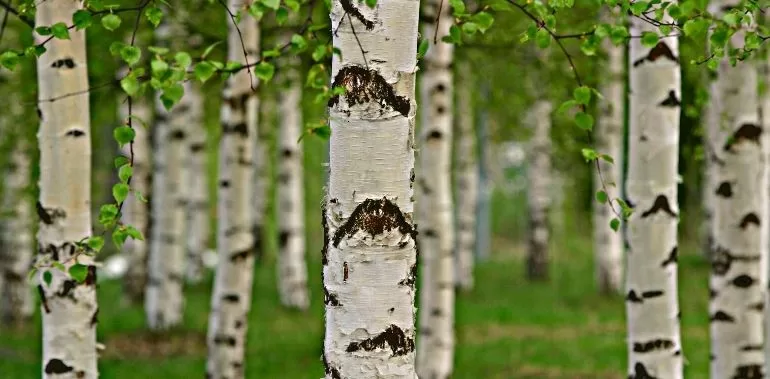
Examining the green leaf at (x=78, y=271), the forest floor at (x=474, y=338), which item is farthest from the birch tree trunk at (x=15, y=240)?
the green leaf at (x=78, y=271)

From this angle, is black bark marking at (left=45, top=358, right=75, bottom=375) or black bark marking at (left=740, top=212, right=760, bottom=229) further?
black bark marking at (left=740, top=212, right=760, bottom=229)

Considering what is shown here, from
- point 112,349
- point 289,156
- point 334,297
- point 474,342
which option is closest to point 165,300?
point 112,349

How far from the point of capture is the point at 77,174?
5.12 metres

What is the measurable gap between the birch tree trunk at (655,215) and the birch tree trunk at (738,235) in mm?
1582

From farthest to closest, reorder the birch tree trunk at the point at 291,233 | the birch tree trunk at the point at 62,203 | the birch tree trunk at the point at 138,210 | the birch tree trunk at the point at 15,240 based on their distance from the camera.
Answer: the birch tree trunk at the point at 291,233
the birch tree trunk at the point at 138,210
the birch tree trunk at the point at 15,240
the birch tree trunk at the point at 62,203

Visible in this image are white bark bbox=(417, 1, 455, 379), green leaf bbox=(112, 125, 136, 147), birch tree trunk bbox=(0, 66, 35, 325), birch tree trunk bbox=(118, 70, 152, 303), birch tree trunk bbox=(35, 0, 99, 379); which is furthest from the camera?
birch tree trunk bbox=(118, 70, 152, 303)

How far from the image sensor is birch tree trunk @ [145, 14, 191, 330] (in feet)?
46.8

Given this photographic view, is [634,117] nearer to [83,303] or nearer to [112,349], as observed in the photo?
[83,303]

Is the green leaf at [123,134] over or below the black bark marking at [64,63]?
below

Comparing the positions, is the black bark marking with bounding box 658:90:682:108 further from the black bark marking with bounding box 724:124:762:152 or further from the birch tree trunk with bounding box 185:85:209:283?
the birch tree trunk with bounding box 185:85:209:283

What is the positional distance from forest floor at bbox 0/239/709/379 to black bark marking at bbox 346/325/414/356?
5.23 meters

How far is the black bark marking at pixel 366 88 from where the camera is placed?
12.5ft

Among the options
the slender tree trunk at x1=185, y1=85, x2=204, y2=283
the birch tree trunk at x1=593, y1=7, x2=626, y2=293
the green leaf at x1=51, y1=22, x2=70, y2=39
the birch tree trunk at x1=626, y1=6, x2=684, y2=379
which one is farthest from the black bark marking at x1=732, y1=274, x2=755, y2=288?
the slender tree trunk at x1=185, y1=85, x2=204, y2=283

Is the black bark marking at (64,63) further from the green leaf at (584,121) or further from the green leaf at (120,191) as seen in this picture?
the green leaf at (584,121)
